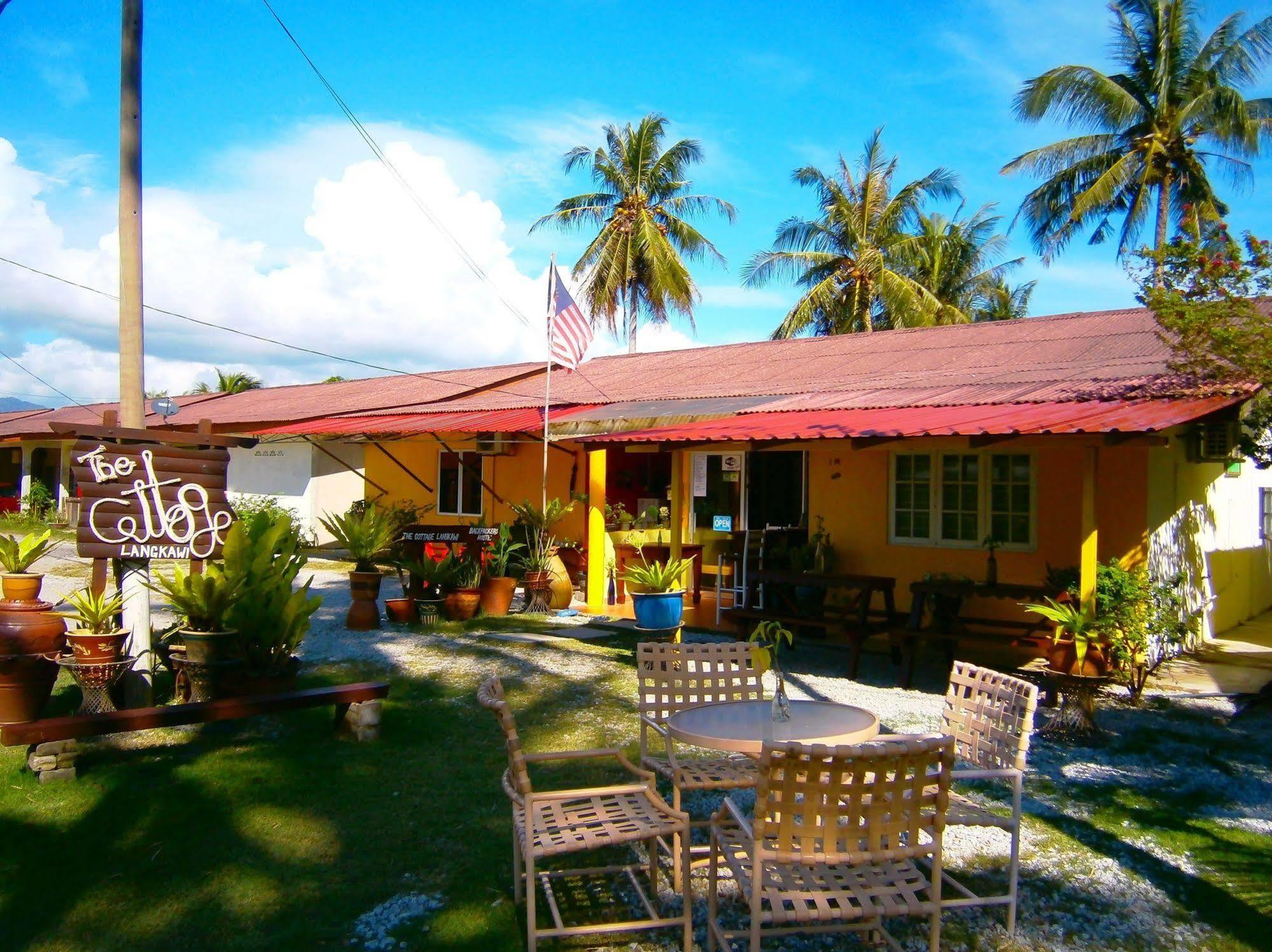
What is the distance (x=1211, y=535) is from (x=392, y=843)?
9.49 metres

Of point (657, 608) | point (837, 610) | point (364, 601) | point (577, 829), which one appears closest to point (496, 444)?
point (364, 601)

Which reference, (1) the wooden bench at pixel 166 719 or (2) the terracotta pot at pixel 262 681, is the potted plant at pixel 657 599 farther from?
(2) the terracotta pot at pixel 262 681

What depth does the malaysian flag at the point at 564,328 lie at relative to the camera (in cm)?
1166

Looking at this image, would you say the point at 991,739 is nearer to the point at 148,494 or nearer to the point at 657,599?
the point at 657,599

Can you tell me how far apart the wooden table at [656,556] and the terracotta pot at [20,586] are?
21.3 feet

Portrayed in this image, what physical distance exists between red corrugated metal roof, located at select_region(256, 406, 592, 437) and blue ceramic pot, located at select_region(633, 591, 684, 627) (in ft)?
13.4

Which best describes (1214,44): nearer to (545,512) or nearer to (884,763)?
(545,512)

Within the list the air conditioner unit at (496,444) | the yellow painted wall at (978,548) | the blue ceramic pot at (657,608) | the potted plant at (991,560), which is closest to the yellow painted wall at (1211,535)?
the yellow painted wall at (978,548)

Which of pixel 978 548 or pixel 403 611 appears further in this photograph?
pixel 403 611

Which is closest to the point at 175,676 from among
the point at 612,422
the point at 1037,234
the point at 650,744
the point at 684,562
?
the point at 650,744

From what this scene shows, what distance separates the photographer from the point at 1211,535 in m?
10.3

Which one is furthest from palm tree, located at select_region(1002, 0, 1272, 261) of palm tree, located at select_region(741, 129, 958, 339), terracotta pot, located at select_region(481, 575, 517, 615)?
terracotta pot, located at select_region(481, 575, 517, 615)

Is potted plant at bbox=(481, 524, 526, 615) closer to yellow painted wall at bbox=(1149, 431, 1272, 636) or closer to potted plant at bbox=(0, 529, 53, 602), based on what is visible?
potted plant at bbox=(0, 529, 53, 602)

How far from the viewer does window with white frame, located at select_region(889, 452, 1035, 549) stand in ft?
31.6
